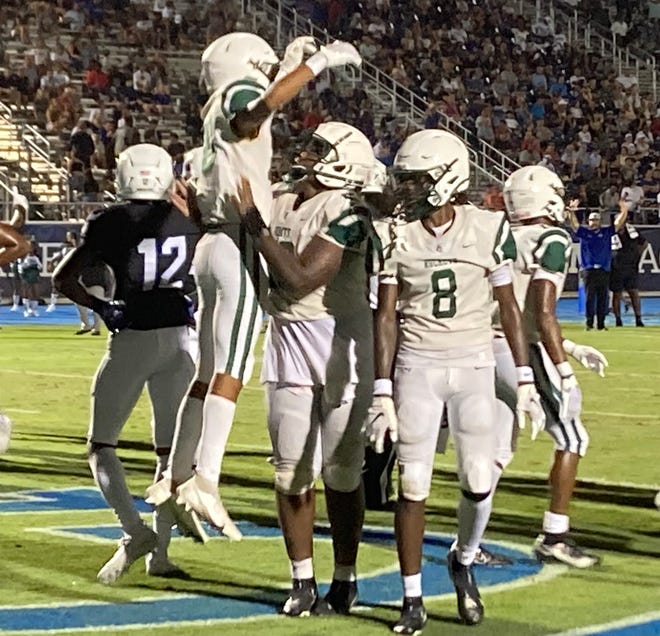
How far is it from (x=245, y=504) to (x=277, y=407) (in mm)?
2749

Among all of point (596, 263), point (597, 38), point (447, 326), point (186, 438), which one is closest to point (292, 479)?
point (186, 438)

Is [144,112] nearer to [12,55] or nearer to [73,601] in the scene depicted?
[12,55]

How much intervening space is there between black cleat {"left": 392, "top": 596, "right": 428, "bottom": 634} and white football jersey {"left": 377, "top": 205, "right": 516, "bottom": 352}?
3.03ft

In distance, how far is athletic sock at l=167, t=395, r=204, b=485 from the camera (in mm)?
6141

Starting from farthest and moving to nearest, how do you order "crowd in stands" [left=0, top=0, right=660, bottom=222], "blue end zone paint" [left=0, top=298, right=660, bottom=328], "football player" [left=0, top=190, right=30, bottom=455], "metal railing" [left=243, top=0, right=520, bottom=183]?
"metal railing" [left=243, top=0, right=520, bottom=183], "crowd in stands" [left=0, top=0, right=660, bottom=222], "blue end zone paint" [left=0, top=298, right=660, bottom=328], "football player" [left=0, top=190, right=30, bottom=455]

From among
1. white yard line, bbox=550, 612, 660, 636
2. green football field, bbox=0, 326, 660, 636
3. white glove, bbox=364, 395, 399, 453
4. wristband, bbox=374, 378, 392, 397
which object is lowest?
green football field, bbox=0, 326, 660, 636

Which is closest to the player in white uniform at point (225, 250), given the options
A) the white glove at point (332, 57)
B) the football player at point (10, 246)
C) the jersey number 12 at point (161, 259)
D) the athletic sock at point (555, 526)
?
the white glove at point (332, 57)

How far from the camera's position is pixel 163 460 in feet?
21.7

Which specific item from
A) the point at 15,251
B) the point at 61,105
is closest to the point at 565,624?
the point at 15,251

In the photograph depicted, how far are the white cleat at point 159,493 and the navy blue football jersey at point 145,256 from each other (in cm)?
77

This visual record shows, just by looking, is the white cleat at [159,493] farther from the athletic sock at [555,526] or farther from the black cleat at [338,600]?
the athletic sock at [555,526]

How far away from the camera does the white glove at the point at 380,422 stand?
5.45 m

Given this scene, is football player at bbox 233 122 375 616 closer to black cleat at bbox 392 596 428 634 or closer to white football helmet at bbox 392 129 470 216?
white football helmet at bbox 392 129 470 216

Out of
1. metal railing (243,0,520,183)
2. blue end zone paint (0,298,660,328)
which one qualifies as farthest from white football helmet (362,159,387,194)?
metal railing (243,0,520,183)
